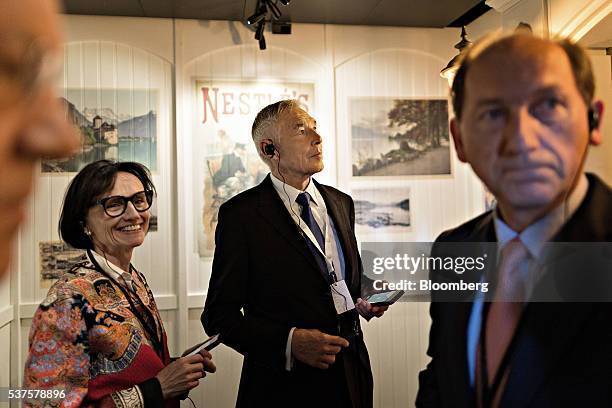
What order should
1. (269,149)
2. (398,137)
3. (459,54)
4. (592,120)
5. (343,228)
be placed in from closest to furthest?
(592,120)
(459,54)
(398,137)
(343,228)
(269,149)

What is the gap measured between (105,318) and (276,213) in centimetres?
39

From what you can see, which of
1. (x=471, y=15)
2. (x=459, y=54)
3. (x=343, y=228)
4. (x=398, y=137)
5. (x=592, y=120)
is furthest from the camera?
(x=343, y=228)

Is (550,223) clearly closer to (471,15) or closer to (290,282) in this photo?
(471,15)

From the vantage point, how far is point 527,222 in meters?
0.53

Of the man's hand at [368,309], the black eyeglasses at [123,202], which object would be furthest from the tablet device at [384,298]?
the black eyeglasses at [123,202]

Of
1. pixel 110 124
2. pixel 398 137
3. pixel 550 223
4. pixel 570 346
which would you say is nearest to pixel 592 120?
pixel 550 223

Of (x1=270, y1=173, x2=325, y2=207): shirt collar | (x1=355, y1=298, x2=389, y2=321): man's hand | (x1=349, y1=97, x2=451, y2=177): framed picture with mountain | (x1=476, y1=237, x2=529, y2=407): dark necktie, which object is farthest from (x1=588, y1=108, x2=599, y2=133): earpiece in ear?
(x1=270, y1=173, x2=325, y2=207): shirt collar

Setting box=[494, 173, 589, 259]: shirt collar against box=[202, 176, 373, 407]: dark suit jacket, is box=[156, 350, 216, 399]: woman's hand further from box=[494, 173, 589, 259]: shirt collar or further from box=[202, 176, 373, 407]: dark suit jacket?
box=[494, 173, 589, 259]: shirt collar

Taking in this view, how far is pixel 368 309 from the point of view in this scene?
93cm

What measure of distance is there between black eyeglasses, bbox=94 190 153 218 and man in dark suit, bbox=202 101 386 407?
0.16 metres

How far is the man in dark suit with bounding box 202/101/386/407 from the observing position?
1.01 metres

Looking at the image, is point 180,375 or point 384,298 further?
point 180,375

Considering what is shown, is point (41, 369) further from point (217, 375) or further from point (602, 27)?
point (602, 27)

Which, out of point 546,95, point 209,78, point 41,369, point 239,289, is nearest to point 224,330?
Answer: point 239,289
